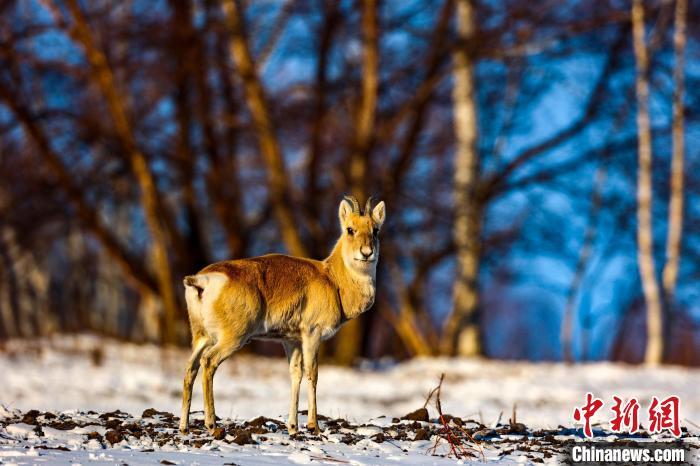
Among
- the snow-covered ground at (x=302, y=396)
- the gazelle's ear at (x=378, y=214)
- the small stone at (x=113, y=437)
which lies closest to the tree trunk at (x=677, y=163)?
the snow-covered ground at (x=302, y=396)

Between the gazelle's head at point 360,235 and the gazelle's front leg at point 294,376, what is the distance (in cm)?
89

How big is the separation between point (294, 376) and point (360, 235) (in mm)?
1380

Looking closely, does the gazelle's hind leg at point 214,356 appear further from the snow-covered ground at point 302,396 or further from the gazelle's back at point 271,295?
the snow-covered ground at point 302,396

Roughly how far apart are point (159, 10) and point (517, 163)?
508 inches

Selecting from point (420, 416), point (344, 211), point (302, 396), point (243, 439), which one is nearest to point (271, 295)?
point (344, 211)

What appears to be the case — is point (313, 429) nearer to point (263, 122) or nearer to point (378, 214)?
point (378, 214)

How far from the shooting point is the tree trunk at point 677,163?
854 inches

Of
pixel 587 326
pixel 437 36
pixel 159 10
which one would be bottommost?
pixel 587 326

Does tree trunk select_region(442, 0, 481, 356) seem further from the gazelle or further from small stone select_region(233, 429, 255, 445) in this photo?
small stone select_region(233, 429, 255, 445)

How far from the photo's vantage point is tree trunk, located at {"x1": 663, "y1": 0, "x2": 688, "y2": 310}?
2169cm

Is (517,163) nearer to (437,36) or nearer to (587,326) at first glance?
(437,36)

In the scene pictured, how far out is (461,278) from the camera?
22.5 meters

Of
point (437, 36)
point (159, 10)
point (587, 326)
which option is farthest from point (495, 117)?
point (159, 10)

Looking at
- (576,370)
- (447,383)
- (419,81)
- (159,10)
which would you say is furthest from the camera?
(159,10)
